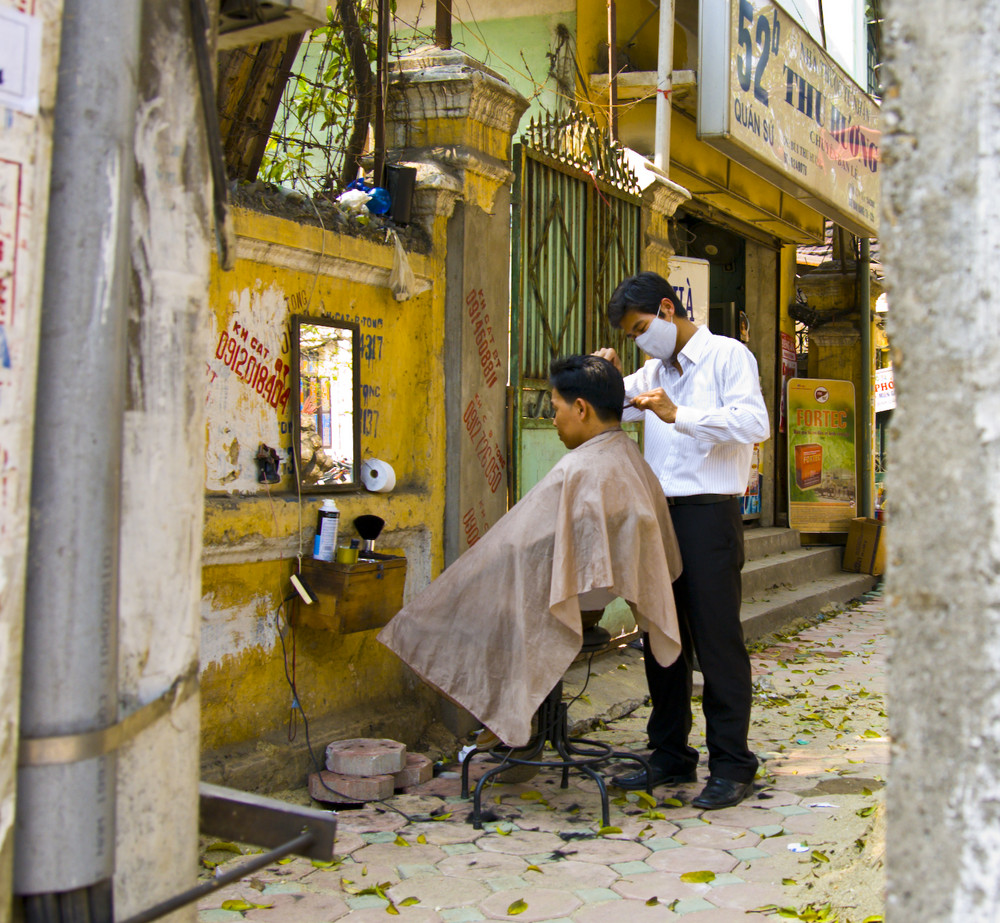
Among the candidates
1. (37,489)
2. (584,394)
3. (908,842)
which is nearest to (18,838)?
(37,489)

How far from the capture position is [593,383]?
3.80 m

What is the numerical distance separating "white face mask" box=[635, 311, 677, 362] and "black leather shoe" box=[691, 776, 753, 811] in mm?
1572

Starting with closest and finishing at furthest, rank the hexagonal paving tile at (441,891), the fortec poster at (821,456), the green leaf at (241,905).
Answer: the green leaf at (241,905)
the hexagonal paving tile at (441,891)
the fortec poster at (821,456)

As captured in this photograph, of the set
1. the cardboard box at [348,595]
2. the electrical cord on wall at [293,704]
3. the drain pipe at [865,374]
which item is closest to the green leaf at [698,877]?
the electrical cord on wall at [293,704]

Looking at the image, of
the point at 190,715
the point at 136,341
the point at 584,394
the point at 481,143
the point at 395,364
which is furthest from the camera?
the point at 481,143

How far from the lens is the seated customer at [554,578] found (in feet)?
11.8

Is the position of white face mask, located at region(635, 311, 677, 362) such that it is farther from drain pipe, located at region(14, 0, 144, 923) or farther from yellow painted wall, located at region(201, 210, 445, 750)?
drain pipe, located at region(14, 0, 144, 923)

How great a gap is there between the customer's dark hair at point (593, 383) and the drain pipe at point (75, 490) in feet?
8.08

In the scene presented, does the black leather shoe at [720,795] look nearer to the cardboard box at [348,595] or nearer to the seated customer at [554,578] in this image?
the seated customer at [554,578]

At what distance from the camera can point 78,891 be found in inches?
56.1

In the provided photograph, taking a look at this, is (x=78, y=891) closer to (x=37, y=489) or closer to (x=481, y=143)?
(x=37, y=489)

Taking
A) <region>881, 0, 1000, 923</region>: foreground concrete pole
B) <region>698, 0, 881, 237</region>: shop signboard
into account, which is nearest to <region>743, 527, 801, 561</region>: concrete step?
<region>698, 0, 881, 237</region>: shop signboard

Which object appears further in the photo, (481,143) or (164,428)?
(481,143)

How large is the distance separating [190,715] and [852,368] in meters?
11.7
